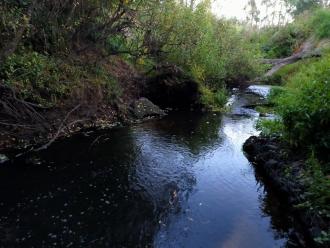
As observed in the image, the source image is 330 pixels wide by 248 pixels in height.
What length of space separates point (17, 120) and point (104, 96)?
5.53 meters

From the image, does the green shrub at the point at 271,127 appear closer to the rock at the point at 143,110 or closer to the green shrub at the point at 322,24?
the rock at the point at 143,110

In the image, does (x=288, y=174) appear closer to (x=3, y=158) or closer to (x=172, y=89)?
(x=3, y=158)

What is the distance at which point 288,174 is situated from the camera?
9109 millimetres

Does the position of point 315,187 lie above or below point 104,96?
below

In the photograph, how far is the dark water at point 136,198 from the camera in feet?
22.7

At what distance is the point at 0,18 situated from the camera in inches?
434

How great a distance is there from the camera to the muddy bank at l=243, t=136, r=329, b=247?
7035mm

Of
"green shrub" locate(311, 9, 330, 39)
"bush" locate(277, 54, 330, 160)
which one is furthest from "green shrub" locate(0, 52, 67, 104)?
"green shrub" locate(311, 9, 330, 39)

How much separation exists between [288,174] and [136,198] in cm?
420

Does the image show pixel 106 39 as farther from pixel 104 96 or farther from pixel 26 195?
pixel 26 195

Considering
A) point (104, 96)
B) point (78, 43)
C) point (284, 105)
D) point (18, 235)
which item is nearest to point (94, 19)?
point (78, 43)

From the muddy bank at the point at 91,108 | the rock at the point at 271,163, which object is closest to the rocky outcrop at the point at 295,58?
the muddy bank at the point at 91,108

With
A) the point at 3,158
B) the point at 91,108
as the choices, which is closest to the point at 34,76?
the point at 91,108

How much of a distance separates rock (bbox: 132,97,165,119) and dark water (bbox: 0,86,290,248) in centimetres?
414
